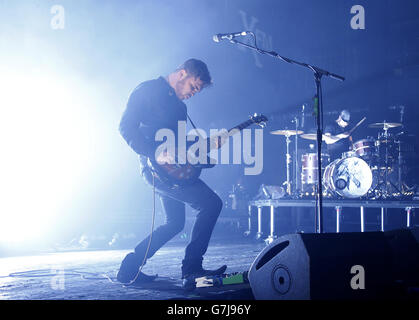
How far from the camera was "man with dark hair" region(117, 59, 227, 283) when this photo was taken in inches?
129

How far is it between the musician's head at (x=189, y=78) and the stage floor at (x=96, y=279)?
1.67 metres

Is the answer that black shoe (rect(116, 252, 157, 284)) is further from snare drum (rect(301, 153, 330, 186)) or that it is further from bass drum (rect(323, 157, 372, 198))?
snare drum (rect(301, 153, 330, 186))

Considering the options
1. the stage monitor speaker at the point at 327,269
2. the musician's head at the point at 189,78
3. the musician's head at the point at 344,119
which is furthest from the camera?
the musician's head at the point at 344,119

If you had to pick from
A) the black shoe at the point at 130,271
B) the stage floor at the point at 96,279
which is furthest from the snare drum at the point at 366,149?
the black shoe at the point at 130,271

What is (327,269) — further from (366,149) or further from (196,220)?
(366,149)

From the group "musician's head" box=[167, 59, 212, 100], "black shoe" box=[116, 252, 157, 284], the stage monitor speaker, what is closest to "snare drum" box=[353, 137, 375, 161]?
"musician's head" box=[167, 59, 212, 100]

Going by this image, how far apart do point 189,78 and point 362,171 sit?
521 centimetres

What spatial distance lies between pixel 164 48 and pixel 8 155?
4.02 metres

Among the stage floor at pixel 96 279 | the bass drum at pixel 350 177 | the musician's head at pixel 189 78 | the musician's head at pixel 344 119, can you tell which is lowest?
the stage floor at pixel 96 279

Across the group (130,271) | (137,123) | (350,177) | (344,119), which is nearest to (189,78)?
(137,123)

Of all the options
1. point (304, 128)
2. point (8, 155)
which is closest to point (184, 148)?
point (8, 155)

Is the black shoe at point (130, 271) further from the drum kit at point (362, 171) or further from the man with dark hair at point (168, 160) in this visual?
the drum kit at point (362, 171)

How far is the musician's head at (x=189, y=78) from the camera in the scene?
11.4ft
